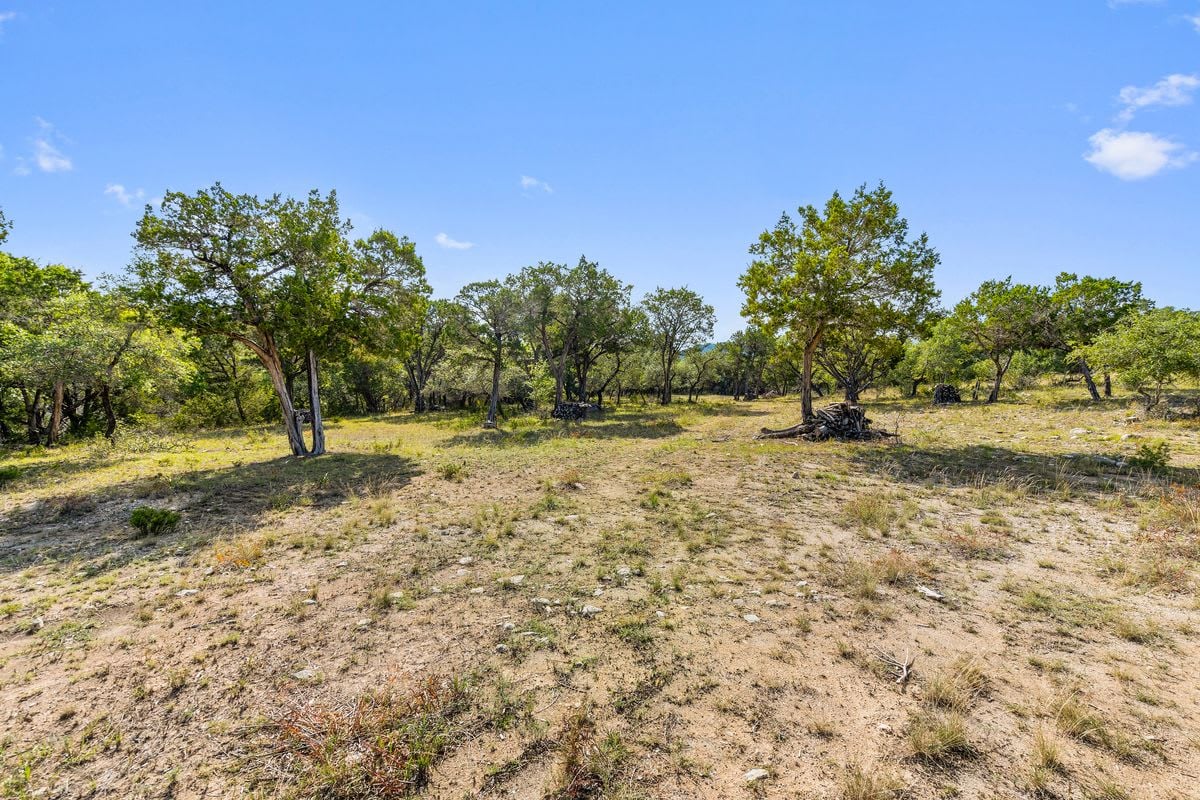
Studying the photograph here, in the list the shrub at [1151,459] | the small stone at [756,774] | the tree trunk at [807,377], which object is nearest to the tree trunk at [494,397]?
the tree trunk at [807,377]

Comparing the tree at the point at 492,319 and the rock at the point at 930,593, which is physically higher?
the tree at the point at 492,319

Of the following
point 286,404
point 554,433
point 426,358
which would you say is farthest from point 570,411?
point 426,358

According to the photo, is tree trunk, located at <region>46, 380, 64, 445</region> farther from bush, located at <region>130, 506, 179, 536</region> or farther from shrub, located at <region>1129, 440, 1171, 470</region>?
shrub, located at <region>1129, 440, 1171, 470</region>

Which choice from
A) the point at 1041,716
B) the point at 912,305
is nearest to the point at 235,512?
the point at 1041,716

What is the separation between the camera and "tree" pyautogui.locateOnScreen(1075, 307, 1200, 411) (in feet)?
56.9

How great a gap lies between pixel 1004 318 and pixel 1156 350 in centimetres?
1280

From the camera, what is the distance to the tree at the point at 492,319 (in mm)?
25609

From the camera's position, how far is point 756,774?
3090 mm

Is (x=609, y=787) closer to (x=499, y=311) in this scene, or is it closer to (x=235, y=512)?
(x=235, y=512)

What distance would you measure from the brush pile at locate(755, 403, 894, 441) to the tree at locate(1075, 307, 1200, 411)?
11.5 metres

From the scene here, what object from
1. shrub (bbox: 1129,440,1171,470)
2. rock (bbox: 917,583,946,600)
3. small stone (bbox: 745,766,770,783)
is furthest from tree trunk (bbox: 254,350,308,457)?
shrub (bbox: 1129,440,1171,470)

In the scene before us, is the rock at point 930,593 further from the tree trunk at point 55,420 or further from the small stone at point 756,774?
the tree trunk at point 55,420

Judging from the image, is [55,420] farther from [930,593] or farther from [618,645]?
[930,593]

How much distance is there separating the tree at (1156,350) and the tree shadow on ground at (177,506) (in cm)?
2935
